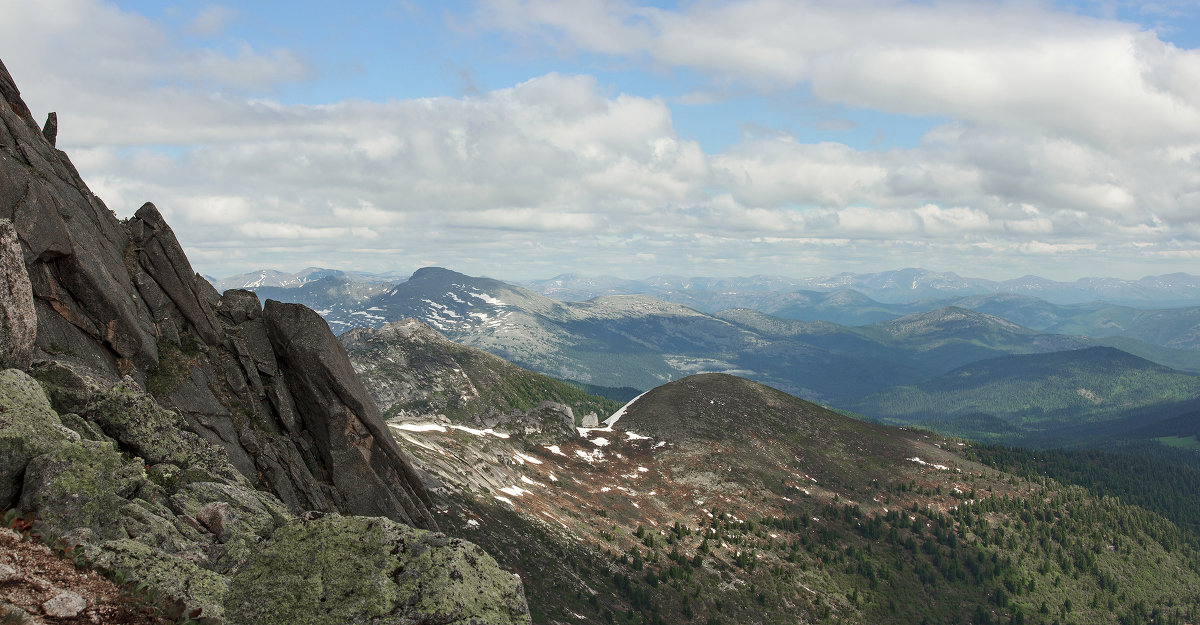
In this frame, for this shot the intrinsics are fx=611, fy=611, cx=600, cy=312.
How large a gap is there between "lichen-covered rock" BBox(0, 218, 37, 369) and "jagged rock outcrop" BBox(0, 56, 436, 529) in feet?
1.88

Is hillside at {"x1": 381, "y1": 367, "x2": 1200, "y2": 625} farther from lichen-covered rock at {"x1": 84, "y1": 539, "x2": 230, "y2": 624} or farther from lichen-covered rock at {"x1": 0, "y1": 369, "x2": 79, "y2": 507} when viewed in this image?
lichen-covered rock at {"x1": 84, "y1": 539, "x2": 230, "y2": 624}

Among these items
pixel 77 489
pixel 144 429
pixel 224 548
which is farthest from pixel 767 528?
pixel 77 489

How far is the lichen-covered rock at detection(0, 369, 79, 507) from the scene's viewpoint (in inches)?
673

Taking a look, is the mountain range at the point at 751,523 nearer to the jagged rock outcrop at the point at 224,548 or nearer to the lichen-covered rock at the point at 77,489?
the jagged rock outcrop at the point at 224,548

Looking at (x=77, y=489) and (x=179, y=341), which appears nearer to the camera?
(x=77, y=489)

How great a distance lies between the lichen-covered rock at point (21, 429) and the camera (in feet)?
56.1

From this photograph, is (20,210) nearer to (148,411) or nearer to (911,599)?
(148,411)

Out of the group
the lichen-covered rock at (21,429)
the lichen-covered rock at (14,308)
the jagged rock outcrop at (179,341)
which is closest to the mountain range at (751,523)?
the jagged rock outcrop at (179,341)

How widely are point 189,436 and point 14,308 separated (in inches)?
311

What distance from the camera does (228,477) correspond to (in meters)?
26.3

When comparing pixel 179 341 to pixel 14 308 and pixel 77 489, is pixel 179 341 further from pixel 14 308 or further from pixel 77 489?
pixel 77 489

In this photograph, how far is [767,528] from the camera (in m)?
140

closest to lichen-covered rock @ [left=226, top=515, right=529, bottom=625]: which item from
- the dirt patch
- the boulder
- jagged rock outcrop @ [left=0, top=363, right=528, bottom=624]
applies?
jagged rock outcrop @ [left=0, top=363, right=528, bottom=624]

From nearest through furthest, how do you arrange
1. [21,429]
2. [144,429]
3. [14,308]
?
[21,429], [14,308], [144,429]
